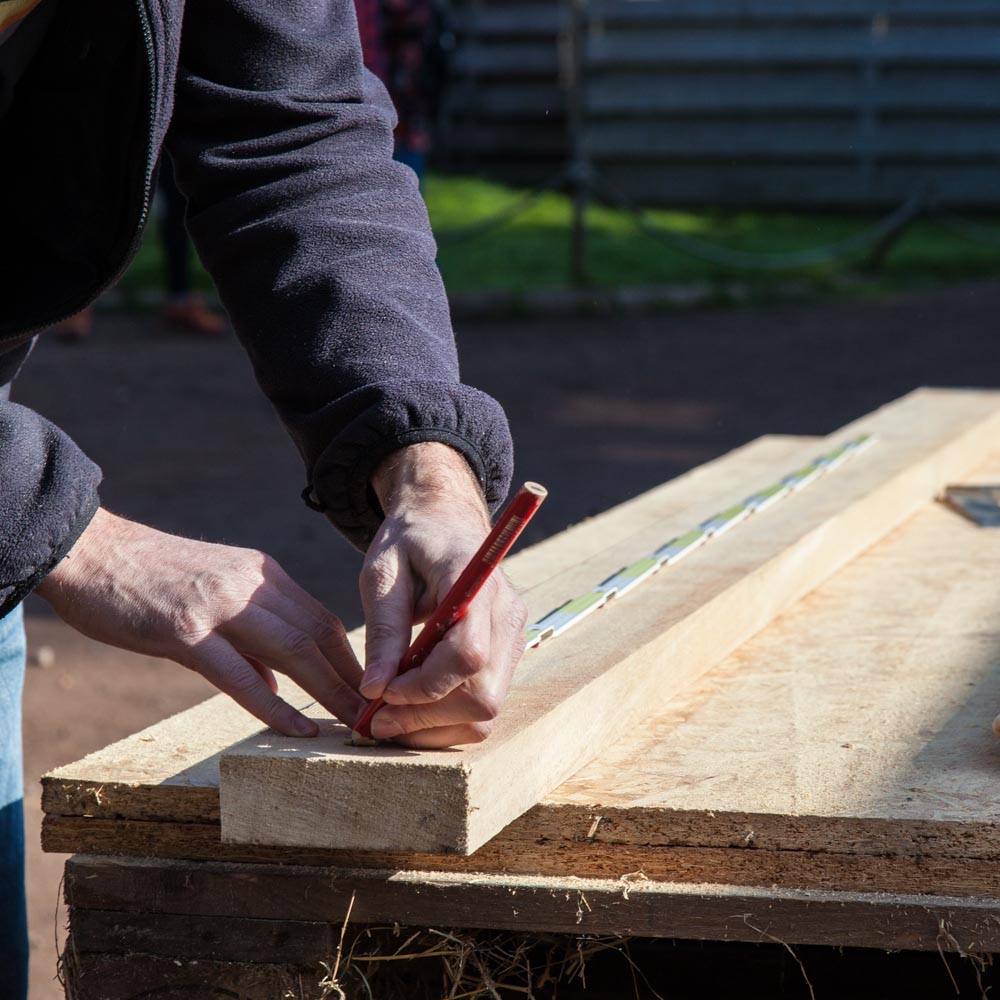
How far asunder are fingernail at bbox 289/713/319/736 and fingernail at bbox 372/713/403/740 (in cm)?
7

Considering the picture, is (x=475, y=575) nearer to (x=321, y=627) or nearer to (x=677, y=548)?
(x=321, y=627)

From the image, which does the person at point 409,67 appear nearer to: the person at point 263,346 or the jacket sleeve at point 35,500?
the person at point 263,346

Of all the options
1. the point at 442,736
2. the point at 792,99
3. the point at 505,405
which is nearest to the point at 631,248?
the point at 792,99

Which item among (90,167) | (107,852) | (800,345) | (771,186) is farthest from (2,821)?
(771,186)

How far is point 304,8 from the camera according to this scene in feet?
4.73

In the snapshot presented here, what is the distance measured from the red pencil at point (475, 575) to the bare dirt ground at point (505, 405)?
4.97ft

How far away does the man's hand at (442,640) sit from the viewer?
1.04m

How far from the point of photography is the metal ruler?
1.46 metres

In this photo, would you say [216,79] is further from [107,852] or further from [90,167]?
[107,852]

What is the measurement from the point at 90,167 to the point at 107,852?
0.58 meters

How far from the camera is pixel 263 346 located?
54.8 inches

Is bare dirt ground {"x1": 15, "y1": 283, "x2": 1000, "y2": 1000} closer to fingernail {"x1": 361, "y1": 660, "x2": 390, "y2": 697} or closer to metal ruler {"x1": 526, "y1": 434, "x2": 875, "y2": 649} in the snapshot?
metal ruler {"x1": 526, "y1": 434, "x2": 875, "y2": 649}

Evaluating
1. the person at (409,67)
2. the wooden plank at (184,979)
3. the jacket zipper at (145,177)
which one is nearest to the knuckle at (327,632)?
the wooden plank at (184,979)

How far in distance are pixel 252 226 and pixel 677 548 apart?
0.66m
